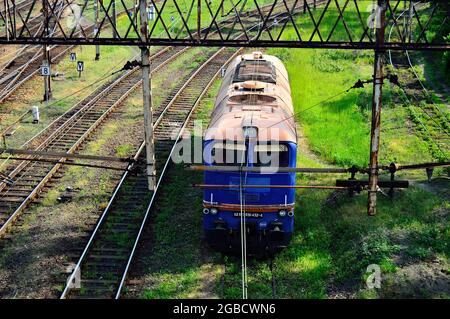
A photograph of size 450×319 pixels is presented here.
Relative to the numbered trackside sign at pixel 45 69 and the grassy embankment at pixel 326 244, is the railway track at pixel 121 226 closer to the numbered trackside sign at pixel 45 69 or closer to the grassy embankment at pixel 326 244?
the grassy embankment at pixel 326 244

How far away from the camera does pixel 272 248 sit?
1584cm

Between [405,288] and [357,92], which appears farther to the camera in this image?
[357,92]

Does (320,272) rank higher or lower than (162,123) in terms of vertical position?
lower

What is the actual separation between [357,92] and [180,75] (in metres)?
9.08

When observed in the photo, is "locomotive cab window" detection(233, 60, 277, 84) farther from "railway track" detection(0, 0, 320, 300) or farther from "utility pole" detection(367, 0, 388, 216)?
"railway track" detection(0, 0, 320, 300)

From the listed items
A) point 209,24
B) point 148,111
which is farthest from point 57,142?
point 209,24

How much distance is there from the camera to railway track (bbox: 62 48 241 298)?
14.9m

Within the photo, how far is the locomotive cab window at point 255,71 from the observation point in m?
18.5

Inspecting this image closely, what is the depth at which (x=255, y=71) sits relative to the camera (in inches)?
747

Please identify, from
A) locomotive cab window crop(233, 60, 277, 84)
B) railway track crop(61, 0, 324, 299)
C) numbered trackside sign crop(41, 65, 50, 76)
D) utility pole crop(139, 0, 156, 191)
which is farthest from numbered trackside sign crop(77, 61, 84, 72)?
utility pole crop(139, 0, 156, 191)

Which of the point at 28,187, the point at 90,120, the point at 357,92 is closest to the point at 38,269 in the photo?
the point at 28,187

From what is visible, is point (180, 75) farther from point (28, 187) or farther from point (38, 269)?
point (38, 269)

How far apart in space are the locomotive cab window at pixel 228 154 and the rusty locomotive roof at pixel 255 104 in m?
0.20

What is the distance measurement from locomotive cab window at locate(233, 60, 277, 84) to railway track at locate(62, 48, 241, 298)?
4097 millimetres
